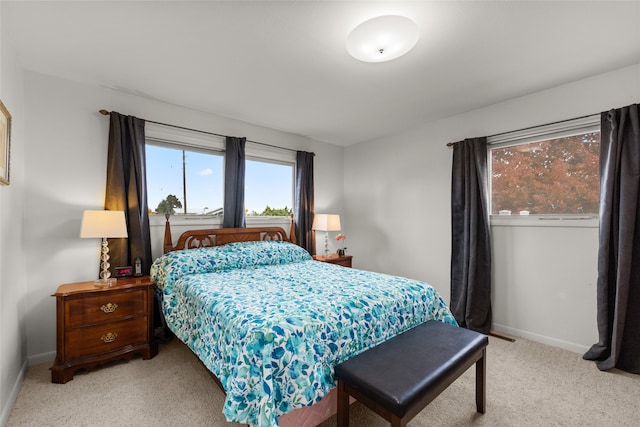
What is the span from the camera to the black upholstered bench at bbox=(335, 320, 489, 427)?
4.19ft

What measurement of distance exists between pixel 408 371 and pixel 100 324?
95.9 inches

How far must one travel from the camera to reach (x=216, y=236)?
332cm

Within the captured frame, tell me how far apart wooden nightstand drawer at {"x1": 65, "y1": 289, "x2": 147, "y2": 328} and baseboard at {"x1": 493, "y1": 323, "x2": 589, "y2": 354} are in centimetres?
371

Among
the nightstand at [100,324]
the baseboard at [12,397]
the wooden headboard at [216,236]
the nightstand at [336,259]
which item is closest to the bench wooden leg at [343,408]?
the nightstand at [100,324]

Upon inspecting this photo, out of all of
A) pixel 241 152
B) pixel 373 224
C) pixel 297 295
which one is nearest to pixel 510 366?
pixel 297 295

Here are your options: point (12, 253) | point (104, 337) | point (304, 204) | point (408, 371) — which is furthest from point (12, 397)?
point (304, 204)

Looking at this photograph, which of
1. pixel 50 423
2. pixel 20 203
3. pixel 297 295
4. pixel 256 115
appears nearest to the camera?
pixel 50 423

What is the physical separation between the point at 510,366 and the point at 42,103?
4.73 meters

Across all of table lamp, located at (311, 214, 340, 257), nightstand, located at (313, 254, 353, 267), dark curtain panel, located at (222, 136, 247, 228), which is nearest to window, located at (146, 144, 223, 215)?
dark curtain panel, located at (222, 136, 247, 228)

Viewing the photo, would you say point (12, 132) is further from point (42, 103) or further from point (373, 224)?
point (373, 224)

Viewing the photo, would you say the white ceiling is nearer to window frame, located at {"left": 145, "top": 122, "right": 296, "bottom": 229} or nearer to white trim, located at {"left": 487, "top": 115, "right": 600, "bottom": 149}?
window frame, located at {"left": 145, "top": 122, "right": 296, "bottom": 229}

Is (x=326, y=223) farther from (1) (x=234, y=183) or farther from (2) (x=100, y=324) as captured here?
(2) (x=100, y=324)

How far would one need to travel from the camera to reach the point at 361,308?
1.78 metres

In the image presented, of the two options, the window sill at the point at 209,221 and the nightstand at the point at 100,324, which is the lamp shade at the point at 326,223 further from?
the nightstand at the point at 100,324
